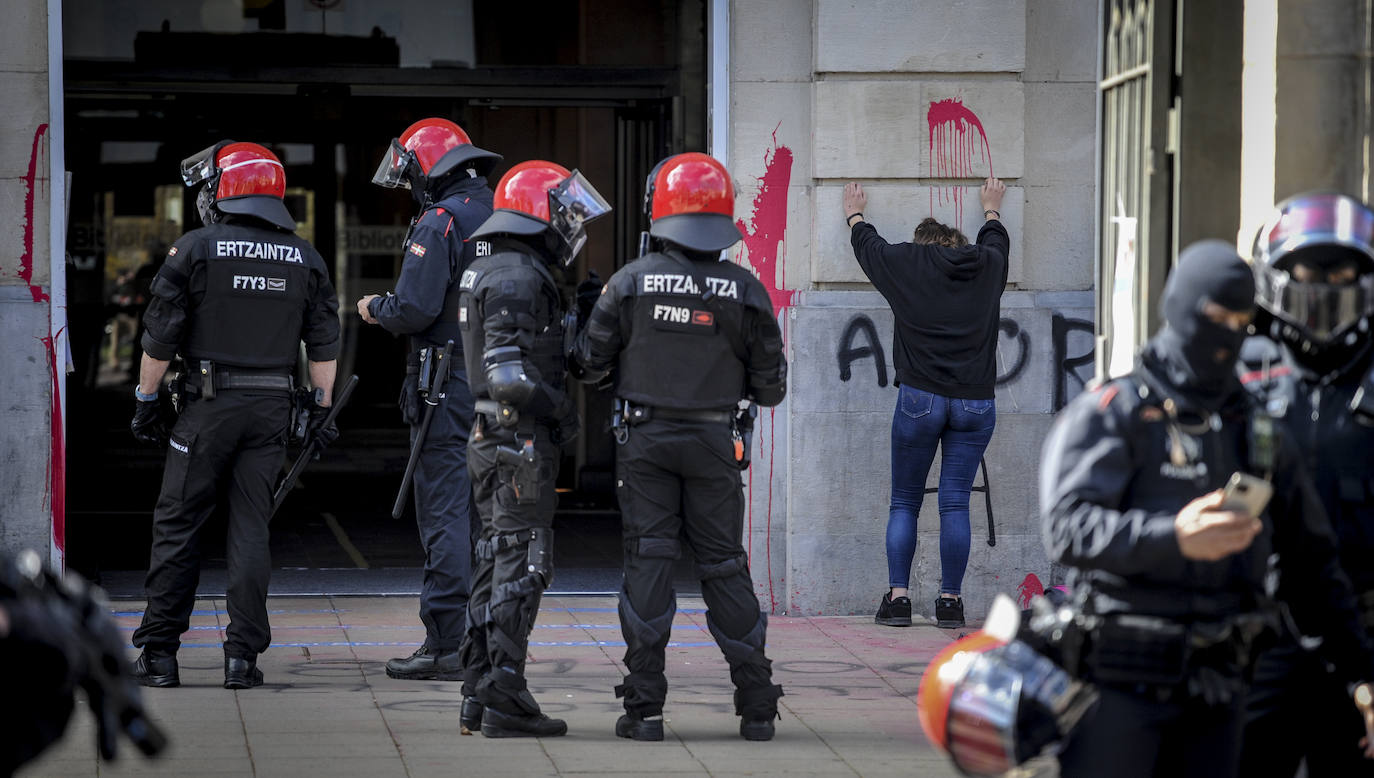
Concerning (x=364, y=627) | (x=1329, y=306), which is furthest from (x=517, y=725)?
(x=1329, y=306)

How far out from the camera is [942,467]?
8000 millimetres

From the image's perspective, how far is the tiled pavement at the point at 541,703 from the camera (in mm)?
5516

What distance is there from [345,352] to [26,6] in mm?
7763

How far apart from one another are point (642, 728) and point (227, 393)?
7.05ft

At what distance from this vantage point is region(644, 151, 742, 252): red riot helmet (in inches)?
231

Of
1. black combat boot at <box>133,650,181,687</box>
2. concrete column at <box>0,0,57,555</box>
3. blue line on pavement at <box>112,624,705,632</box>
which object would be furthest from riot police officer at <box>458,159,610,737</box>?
concrete column at <box>0,0,57,555</box>

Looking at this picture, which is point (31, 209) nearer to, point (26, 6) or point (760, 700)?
point (26, 6)

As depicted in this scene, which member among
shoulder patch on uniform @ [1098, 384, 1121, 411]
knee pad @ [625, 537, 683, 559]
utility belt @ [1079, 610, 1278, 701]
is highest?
shoulder patch on uniform @ [1098, 384, 1121, 411]

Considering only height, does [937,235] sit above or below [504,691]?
above

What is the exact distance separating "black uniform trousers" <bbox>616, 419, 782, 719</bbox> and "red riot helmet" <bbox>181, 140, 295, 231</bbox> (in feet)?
6.19

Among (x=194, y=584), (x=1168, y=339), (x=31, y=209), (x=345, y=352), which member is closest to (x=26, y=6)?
(x=31, y=209)

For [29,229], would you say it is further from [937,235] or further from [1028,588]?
[1028,588]

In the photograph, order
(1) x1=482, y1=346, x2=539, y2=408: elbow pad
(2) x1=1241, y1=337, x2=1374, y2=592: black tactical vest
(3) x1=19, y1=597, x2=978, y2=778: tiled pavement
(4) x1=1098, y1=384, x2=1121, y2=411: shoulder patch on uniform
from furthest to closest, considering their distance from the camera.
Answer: (1) x1=482, y1=346, x2=539, y2=408: elbow pad → (3) x1=19, y1=597, x2=978, y2=778: tiled pavement → (2) x1=1241, y1=337, x2=1374, y2=592: black tactical vest → (4) x1=1098, y1=384, x2=1121, y2=411: shoulder patch on uniform

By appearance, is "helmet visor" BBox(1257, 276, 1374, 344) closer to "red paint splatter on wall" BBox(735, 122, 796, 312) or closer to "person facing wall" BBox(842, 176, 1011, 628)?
"person facing wall" BBox(842, 176, 1011, 628)
